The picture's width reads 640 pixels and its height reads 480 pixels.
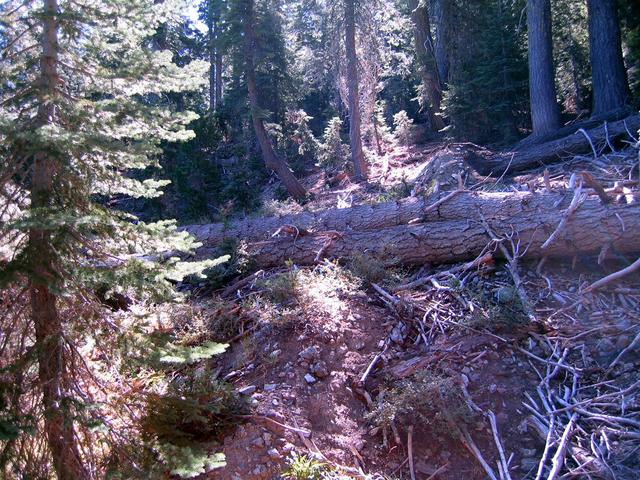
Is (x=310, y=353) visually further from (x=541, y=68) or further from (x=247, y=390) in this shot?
(x=541, y=68)

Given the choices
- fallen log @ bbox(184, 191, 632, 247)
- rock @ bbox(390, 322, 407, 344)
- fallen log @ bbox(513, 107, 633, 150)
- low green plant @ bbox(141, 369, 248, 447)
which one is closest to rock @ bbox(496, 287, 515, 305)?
rock @ bbox(390, 322, 407, 344)

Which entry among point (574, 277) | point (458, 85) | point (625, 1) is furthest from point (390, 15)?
point (574, 277)

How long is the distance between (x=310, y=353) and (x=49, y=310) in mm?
2389

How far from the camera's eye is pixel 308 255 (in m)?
6.93

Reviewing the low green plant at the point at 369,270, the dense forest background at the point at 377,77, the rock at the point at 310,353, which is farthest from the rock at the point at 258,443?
the dense forest background at the point at 377,77

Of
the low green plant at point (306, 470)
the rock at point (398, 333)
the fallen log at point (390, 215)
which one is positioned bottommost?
the low green plant at point (306, 470)

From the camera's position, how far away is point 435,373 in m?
4.50

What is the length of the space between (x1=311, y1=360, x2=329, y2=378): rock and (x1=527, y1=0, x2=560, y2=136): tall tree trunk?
10020 mm

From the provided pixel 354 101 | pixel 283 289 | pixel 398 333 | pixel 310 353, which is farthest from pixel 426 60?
pixel 310 353

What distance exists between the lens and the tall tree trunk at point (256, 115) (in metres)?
15.6

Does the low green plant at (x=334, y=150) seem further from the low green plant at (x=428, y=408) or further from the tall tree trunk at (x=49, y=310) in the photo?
the tall tree trunk at (x=49, y=310)

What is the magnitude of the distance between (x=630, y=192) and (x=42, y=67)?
5.98m

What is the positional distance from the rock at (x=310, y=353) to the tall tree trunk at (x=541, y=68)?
991cm

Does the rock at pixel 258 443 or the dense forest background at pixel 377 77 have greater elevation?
the dense forest background at pixel 377 77
